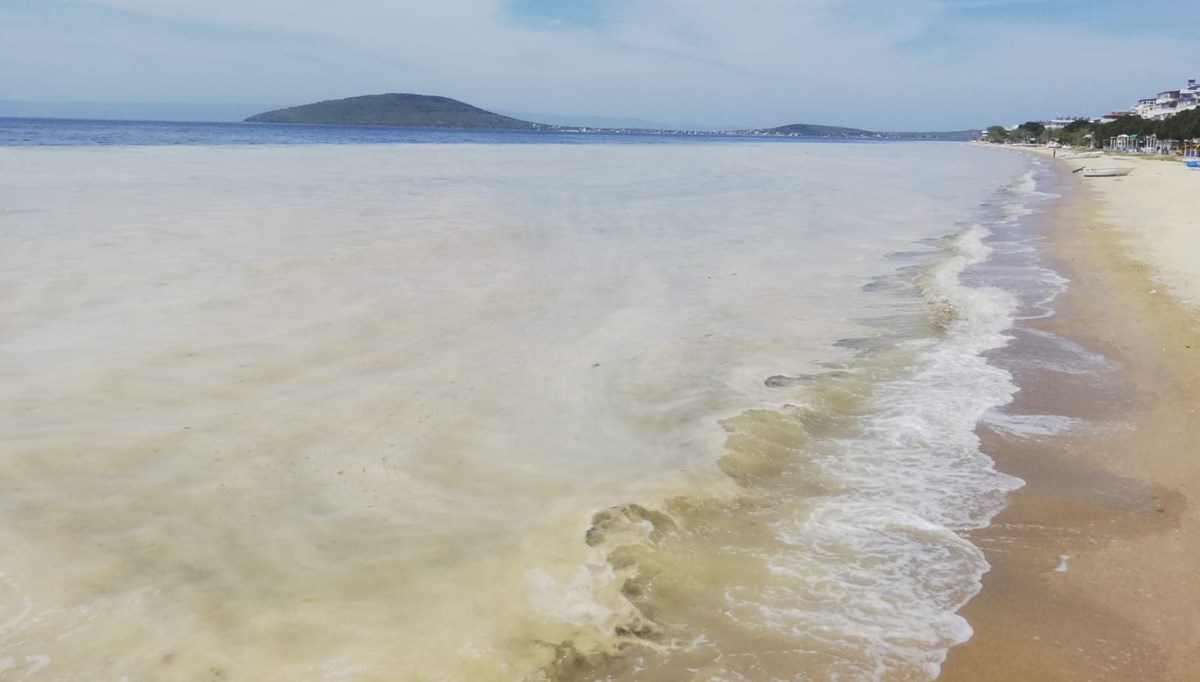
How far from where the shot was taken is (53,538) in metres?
4.19

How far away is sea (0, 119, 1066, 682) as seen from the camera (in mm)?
3594

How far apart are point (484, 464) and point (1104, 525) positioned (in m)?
3.60

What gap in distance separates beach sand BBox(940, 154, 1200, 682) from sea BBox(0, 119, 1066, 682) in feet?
0.63

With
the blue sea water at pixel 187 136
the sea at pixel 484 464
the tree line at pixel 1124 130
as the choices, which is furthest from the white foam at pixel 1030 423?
the tree line at pixel 1124 130

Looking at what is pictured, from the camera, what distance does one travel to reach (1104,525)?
4.78 m

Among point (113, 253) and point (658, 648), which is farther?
point (113, 253)

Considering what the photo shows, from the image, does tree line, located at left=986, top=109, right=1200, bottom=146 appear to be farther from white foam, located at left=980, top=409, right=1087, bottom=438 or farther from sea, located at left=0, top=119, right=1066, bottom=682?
white foam, located at left=980, top=409, right=1087, bottom=438

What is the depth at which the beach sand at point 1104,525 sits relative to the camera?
3.60 metres

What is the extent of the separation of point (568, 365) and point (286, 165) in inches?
1222

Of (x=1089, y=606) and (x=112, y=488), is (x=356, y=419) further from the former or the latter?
(x=1089, y=606)

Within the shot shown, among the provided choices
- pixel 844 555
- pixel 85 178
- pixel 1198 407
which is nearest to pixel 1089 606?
pixel 844 555

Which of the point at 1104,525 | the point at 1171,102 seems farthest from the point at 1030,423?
the point at 1171,102

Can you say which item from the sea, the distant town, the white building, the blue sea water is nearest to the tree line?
the distant town

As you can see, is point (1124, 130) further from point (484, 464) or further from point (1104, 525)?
point (484, 464)
